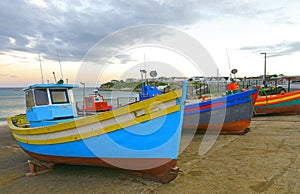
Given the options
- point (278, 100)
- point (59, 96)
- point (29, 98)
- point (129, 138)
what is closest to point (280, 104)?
point (278, 100)

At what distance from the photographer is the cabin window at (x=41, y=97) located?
5.98 m

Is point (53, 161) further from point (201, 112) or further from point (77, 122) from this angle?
point (201, 112)

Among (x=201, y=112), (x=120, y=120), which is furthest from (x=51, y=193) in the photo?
(x=201, y=112)

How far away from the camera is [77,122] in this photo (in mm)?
4254

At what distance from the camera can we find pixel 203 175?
15.3 feet

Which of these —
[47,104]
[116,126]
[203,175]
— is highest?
[47,104]

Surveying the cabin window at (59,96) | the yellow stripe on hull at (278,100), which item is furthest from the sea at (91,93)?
the yellow stripe on hull at (278,100)

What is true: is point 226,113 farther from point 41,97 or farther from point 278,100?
point 41,97

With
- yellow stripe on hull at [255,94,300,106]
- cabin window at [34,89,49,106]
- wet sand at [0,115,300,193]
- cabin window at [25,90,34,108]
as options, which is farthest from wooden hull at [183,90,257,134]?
cabin window at [25,90,34,108]

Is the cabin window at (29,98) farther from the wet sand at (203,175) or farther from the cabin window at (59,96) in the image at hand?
the wet sand at (203,175)

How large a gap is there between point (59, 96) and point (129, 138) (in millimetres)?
3413

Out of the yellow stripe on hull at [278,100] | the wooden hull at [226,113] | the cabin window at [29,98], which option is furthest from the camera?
the yellow stripe on hull at [278,100]

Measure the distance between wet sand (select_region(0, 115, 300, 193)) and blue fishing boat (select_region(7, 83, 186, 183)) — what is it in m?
0.39

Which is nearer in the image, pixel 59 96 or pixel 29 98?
pixel 29 98
